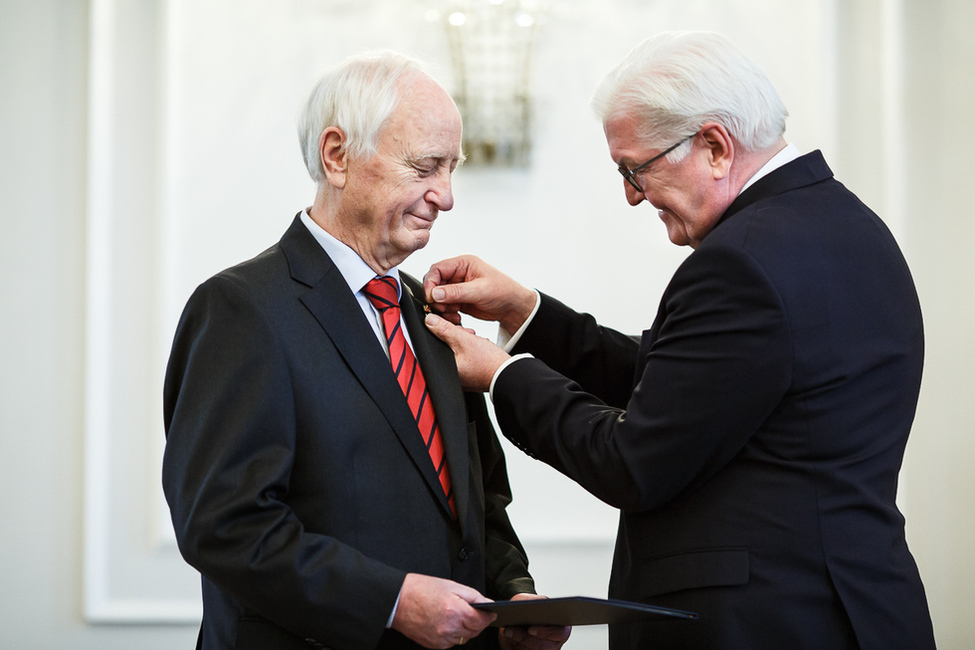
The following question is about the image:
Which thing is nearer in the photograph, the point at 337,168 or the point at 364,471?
the point at 364,471

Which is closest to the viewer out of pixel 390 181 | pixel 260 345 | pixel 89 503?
pixel 260 345

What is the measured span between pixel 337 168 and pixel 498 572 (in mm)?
895

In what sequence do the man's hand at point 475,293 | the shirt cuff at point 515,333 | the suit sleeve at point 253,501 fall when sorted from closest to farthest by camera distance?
the suit sleeve at point 253,501 → the man's hand at point 475,293 → the shirt cuff at point 515,333

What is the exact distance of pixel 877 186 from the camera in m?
3.36

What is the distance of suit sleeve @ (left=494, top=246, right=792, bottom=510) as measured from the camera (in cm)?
151

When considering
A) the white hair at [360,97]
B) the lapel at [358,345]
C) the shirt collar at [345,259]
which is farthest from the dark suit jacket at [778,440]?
the white hair at [360,97]

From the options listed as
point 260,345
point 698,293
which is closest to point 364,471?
point 260,345

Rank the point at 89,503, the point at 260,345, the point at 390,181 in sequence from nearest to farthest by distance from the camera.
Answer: the point at 260,345 < the point at 390,181 < the point at 89,503

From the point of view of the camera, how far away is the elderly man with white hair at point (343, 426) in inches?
55.9

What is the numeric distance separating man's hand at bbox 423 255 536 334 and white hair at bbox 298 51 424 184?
0.41 m

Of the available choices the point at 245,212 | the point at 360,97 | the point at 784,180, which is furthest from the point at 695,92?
the point at 245,212

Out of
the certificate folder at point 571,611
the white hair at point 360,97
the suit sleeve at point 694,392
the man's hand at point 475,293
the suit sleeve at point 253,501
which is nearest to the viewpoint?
the certificate folder at point 571,611

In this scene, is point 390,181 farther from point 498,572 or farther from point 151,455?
point 151,455

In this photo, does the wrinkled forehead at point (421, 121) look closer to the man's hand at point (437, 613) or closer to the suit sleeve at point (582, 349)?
the suit sleeve at point (582, 349)
